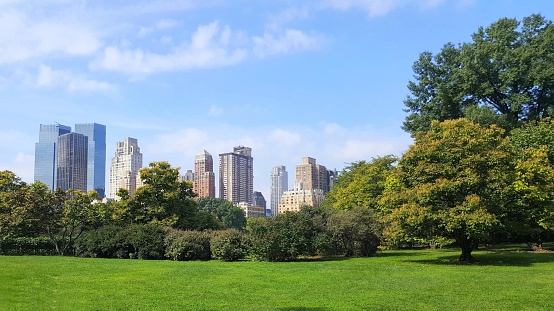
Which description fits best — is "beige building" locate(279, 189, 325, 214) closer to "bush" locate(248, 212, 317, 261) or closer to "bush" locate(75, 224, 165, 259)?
"bush" locate(75, 224, 165, 259)

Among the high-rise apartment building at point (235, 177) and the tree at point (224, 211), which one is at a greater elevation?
the high-rise apartment building at point (235, 177)

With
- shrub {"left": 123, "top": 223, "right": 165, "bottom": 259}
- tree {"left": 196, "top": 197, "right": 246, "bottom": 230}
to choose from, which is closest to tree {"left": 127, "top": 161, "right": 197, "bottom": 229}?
shrub {"left": 123, "top": 223, "right": 165, "bottom": 259}

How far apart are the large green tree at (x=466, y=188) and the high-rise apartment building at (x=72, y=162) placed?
150m

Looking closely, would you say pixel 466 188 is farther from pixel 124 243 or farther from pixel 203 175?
pixel 203 175

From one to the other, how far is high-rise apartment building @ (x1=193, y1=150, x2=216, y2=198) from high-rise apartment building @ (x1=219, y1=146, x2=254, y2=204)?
39895mm

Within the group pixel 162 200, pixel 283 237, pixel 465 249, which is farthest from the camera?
pixel 162 200

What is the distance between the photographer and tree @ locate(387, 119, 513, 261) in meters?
19.6

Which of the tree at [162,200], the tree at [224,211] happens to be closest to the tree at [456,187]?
the tree at [162,200]

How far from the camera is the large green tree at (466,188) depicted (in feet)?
65.1

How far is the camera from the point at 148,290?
1250 cm

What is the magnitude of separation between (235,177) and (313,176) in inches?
1788

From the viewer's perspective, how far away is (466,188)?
20672 millimetres

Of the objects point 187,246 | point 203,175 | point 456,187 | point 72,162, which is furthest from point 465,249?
point 72,162

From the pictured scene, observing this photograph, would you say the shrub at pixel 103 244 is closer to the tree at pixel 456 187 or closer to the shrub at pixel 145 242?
the shrub at pixel 145 242
